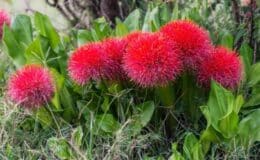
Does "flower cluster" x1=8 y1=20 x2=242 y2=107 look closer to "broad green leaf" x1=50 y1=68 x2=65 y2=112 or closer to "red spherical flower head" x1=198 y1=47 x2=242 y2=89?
"red spherical flower head" x1=198 y1=47 x2=242 y2=89

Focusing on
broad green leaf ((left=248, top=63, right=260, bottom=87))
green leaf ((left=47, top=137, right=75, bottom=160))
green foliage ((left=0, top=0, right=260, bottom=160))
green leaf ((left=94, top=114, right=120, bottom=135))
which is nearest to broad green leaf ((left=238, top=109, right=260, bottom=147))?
green foliage ((left=0, top=0, right=260, bottom=160))

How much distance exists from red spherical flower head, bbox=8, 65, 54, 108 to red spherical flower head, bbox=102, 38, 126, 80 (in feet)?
0.51

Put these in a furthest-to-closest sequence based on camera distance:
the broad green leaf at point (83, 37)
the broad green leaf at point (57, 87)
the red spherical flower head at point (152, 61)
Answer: the broad green leaf at point (83, 37) < the broad green leaf at point (57, 87) < the red spherical flower head at point (152, 61)

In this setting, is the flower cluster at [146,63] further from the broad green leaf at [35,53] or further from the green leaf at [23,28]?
the green leaf at [23,28]

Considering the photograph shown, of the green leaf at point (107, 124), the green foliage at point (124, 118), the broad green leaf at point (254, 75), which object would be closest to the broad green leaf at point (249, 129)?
the green foliage at point (124, 118)

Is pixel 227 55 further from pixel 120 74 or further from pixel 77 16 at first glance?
pixel 77 16

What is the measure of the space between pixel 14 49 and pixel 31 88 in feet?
1.16

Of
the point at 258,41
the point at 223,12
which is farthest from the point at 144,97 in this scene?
the point at 223,12

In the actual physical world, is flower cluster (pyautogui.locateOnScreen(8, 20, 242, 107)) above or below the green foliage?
above

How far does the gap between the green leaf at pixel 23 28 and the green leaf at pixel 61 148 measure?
43 cm

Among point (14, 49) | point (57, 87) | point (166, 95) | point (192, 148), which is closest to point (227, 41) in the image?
point (166, 95)

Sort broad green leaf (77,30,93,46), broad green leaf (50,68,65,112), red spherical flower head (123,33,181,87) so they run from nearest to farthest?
red spherical flower head (123,33,181,87) < broad green leaf (50,68,65,112) < broad green leaf (77,30,93,46)

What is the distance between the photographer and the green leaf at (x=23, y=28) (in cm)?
165

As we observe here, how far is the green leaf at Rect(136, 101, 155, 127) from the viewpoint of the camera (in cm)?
140
